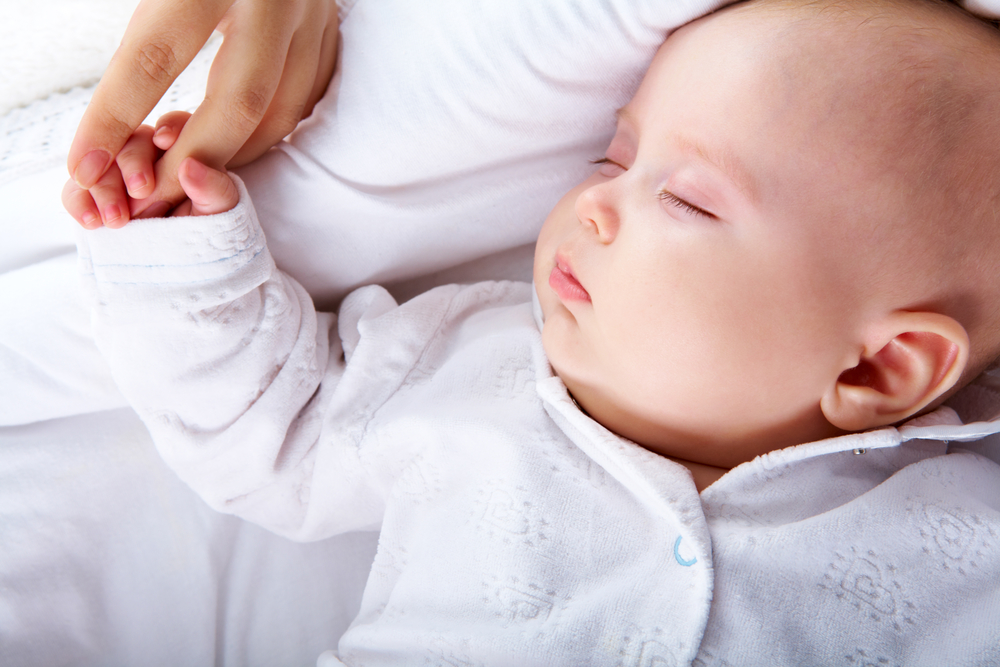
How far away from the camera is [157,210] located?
83cm

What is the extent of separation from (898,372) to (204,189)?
0.85 m

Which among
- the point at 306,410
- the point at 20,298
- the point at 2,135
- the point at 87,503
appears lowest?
the point at 87,503

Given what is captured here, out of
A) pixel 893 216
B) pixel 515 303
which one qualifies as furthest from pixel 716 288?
pixel 515 303

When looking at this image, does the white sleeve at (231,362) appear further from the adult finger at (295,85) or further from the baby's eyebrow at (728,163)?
the baby's eyebrow at (728,163)

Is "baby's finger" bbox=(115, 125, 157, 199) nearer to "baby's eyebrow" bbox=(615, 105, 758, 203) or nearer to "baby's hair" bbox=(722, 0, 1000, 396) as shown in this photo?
"baby's eyebrow" bbox=(615, 105, 758, 203)

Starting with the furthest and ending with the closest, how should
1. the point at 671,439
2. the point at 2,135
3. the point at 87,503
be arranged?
the point at 2,135 < the point at 87,503 < the point at 671,439

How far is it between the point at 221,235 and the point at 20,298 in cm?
35

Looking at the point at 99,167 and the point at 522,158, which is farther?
the point at 522,158

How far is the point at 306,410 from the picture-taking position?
98 centimetres

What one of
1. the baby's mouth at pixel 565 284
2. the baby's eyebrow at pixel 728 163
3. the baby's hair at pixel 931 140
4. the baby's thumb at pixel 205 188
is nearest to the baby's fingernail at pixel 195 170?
the baby's thumb at pixel 205 188

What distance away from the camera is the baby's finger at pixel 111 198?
77cm

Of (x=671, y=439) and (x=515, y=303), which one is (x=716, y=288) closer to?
(x=671, y=439)

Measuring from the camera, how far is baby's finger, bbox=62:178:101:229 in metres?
0.77

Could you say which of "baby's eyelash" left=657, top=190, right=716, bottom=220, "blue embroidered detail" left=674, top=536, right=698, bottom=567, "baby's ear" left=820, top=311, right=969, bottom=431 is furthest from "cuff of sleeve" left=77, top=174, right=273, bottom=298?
"baby's ear" left=820, top=311, right=969, bottom=431
